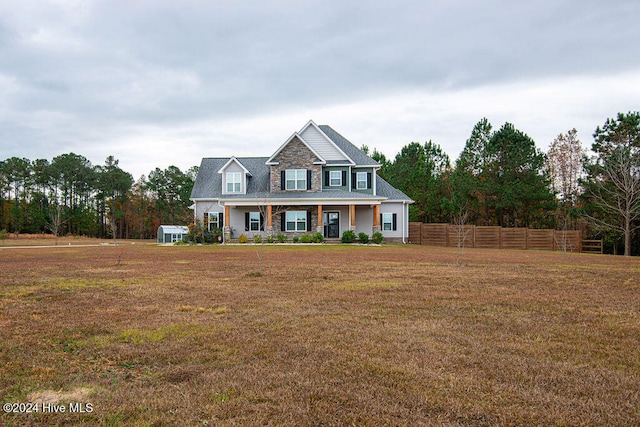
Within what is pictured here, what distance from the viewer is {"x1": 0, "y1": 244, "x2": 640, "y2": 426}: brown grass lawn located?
9.90 ft

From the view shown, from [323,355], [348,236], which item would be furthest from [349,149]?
[323,355]

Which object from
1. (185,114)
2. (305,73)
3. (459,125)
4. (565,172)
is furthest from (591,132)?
(185,114)

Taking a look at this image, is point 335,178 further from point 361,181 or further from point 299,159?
point 299,159

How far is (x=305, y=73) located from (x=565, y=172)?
27.4m

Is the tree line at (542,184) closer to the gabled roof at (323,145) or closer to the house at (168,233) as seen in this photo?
the gabled roof at (323,145)

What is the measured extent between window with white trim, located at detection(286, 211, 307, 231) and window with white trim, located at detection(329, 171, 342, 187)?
9.45 feet

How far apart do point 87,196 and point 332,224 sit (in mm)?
47624

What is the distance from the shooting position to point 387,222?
3097cm

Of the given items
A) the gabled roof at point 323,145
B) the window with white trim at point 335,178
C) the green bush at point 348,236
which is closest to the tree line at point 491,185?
the green bush at point 348,236

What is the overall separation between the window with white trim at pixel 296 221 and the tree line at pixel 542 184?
34.3 feet

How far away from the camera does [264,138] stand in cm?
4225

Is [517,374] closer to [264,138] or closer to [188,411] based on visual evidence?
[188,411]

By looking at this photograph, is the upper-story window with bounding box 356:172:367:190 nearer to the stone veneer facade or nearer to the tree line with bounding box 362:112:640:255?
the stone veneer facade

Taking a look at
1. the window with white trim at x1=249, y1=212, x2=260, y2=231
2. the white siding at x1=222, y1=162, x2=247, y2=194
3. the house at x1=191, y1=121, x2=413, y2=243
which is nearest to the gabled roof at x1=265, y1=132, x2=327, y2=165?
the house at x1=191, y1=121, x2=413, y2=243
